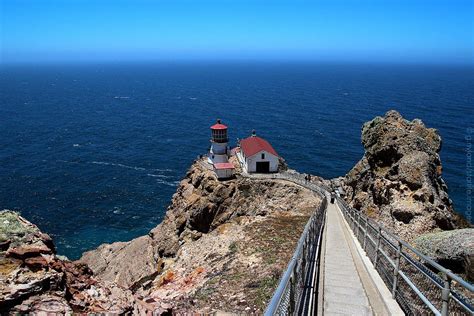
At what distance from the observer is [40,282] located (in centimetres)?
1196

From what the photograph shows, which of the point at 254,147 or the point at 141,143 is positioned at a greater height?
the point at 254,147

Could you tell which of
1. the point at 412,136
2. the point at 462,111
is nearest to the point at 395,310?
the point at 412,136

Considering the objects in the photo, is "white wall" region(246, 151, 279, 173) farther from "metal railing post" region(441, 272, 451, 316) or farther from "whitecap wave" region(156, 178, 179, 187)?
"metal railing post" region(441, 272, 451, 316)

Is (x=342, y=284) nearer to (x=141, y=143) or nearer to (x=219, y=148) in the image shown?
(x=219, y=148)

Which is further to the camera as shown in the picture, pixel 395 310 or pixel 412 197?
pixel 412 197

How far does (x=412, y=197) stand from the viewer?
2434cm

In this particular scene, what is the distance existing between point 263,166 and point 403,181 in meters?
24.2

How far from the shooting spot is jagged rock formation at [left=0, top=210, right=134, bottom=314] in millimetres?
11344

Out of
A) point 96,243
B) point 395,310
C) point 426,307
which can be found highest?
point 426,307

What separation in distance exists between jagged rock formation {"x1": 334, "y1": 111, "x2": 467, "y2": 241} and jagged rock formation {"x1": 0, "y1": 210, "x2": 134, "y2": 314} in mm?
15775

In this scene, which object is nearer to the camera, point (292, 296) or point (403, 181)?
point (292, 296)

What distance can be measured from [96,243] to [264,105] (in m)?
96.4

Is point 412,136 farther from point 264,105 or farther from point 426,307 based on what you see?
point 264,105

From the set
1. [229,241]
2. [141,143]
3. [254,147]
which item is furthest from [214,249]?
[141,143]
